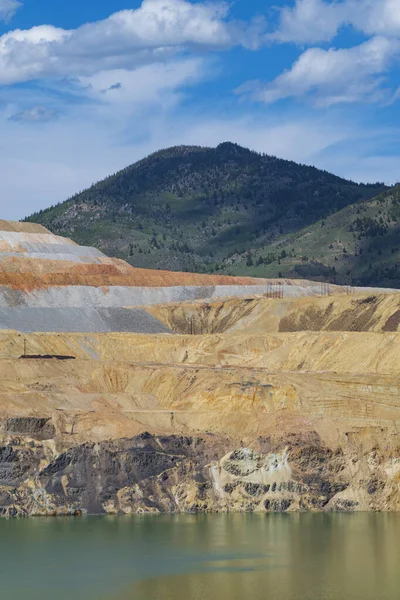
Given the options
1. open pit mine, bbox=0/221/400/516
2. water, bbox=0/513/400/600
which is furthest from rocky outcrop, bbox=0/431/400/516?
water, bbox=0/513/400/600

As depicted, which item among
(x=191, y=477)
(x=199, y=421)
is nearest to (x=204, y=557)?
(x=191, y=477)

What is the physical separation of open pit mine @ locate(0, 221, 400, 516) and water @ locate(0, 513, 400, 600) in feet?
7.76

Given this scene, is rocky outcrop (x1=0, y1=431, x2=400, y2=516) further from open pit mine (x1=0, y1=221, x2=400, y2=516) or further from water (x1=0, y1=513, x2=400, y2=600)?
water (x1=0, y1=513, x2=400, y2=600)

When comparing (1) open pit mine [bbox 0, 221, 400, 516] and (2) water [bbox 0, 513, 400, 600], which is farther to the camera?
(1) open pit mine [bbox 0, 221, 400, 516]

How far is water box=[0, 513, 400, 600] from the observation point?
61469 mm

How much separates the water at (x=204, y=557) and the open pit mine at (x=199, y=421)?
2.37 meters

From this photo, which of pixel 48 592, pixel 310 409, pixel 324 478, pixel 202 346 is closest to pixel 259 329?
pixel 202 346

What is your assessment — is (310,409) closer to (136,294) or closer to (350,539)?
(350,539)

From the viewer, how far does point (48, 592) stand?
61.1 metres

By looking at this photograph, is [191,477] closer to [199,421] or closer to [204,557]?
[199,421]

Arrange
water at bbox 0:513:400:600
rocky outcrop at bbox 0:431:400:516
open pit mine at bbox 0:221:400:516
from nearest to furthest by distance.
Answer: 1. water at bbox 0:513:400:600
2. rocky outcrop at bbox 0:431:400:516
3. open pit mine at bbox 0:221:400:516

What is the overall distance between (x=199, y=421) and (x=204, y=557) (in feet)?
87.4

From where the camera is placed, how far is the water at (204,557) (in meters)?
61.5

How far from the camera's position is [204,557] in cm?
7106
